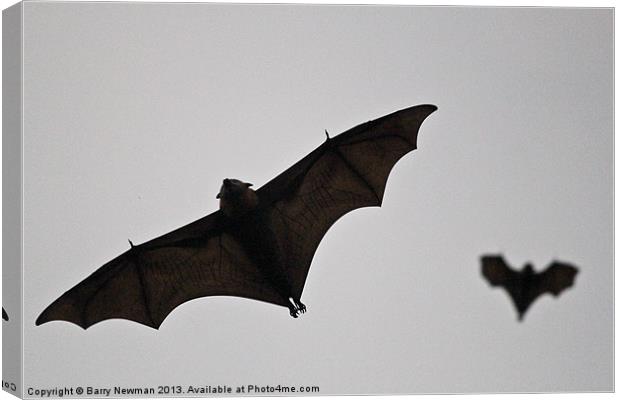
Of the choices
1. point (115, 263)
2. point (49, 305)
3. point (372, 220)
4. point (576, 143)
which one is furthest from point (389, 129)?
point (49, 305)

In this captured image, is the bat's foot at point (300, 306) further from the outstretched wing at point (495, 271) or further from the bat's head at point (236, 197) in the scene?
the outstretched wing at point (495, 271)

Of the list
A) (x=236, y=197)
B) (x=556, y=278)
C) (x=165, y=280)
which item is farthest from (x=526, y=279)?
(x=165, y=280)

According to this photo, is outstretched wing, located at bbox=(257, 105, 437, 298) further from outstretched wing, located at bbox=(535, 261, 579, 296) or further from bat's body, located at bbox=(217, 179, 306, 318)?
outstretched wing, located at bbox=(535, 261, 579, 296)

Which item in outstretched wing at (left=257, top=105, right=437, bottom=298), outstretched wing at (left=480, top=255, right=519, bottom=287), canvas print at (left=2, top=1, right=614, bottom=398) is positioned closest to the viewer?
canvas print at (left=2, top=1, right=614, bottom=398)

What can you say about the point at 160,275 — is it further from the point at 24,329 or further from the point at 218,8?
the point at 218,8

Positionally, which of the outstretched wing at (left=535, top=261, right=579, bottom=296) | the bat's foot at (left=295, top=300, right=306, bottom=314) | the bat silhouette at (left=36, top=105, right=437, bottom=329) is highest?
the bat silhouette at (left=36, top=105, right=437, bottom=329)

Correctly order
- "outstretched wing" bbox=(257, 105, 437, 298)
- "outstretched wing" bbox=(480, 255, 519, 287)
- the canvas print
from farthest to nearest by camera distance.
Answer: "outstretched wing" bbox=(480, 255, 519, 287), "outstretched wing" bbox=(257, 105, 437, 298), the canvas print

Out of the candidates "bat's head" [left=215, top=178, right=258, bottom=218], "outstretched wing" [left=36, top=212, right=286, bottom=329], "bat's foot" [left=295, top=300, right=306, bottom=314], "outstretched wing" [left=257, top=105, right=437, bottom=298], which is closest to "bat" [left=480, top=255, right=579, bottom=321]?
"outstretched wing" [left=257, top=105, right=437, bottom=298]

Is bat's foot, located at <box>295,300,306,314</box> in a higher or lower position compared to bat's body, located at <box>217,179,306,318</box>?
lower
